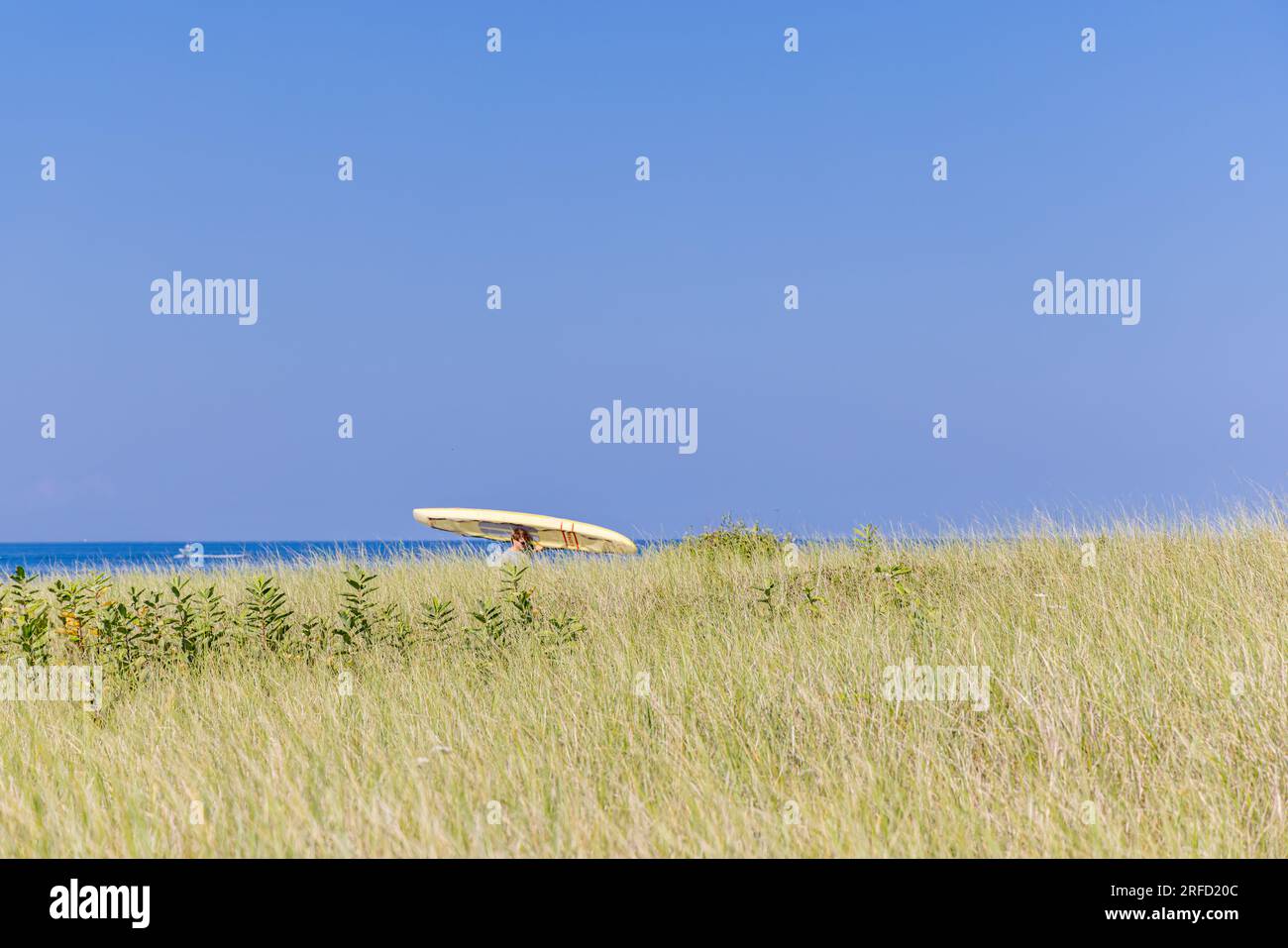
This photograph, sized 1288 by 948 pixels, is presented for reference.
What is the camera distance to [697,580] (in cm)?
991

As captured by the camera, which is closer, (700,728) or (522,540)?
(700,728)

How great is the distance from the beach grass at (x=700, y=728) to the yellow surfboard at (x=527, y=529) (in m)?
7.48

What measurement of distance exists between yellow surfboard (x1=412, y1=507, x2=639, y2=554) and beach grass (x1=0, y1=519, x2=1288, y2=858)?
7482mm

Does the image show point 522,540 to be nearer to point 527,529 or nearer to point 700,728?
point 527,529

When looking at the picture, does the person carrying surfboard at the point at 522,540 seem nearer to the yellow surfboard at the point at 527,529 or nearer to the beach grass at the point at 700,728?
the yellow surfboard at the point at 527,529

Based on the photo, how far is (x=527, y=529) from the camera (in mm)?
16125

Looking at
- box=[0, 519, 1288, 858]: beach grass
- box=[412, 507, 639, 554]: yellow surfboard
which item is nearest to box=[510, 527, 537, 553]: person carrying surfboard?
box=[412, 507, 639, 554]: yellow surfboard

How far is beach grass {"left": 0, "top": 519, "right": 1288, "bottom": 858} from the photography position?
11.5 ft

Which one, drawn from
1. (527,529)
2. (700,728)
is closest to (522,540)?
A: (527,529)

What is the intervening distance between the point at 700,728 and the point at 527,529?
38.0 ft
